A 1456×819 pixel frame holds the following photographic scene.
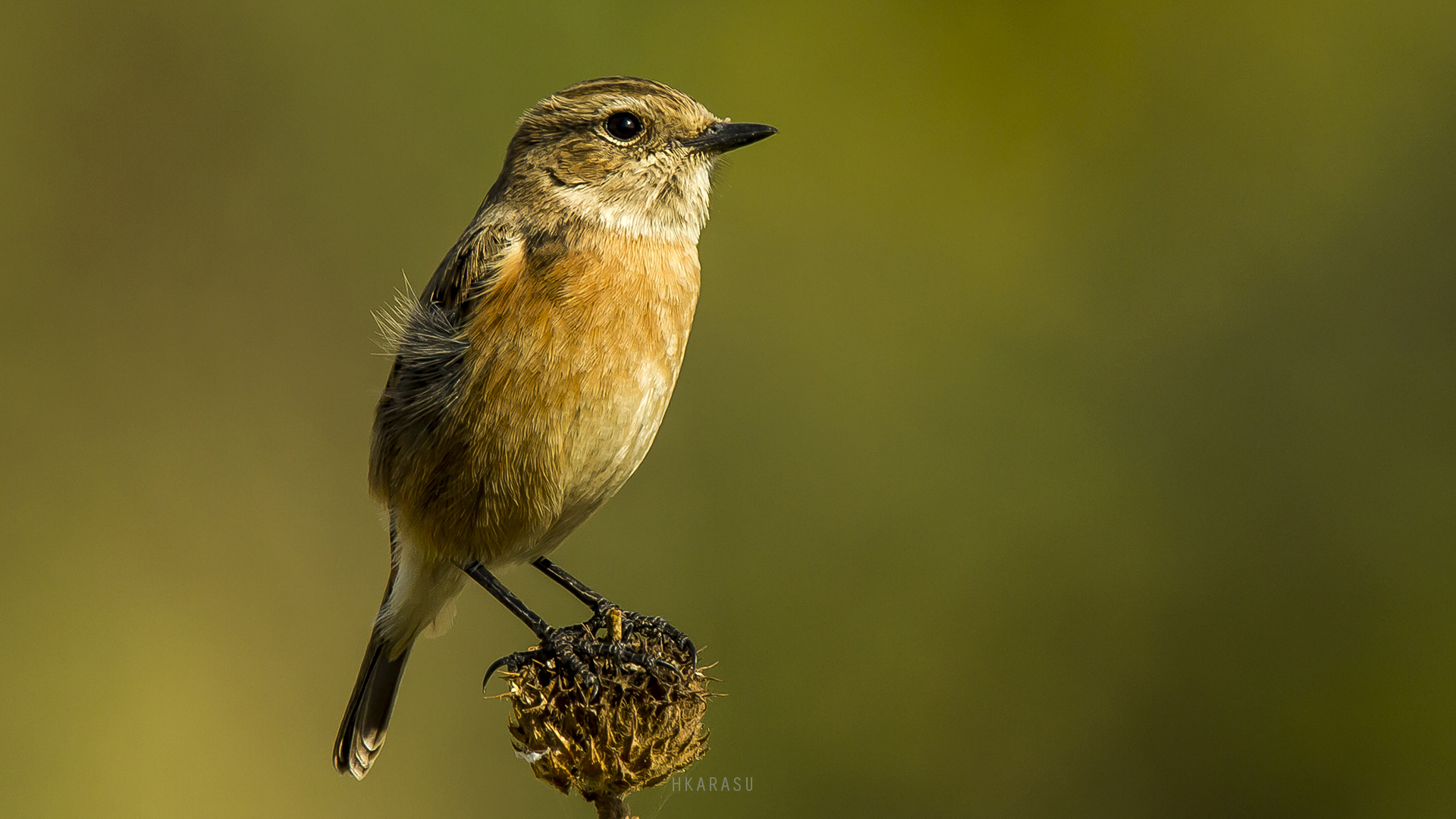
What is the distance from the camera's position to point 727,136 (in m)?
4.25

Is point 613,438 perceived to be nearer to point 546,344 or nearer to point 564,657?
point 546,344

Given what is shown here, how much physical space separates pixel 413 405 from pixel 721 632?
2.79 m

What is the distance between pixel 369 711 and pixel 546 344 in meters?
1.94

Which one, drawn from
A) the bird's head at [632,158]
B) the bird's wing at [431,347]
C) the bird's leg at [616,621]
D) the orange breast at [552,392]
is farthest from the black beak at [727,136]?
the bird's leg at [616,621]

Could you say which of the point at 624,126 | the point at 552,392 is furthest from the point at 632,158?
the point at 552,392

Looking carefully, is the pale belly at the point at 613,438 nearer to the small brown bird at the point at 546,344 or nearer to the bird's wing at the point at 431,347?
the small brown bird at the point at 546,344

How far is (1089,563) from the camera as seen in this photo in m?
6.50

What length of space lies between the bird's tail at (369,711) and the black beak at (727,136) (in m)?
2.40

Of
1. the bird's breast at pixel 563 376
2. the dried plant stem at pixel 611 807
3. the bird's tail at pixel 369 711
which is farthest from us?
the bird's tail at pixel 369 711

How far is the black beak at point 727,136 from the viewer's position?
13.8ft

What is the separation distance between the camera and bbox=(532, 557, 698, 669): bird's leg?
3.40 m

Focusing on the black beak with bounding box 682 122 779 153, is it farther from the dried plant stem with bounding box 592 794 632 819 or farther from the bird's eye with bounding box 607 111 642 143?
the dried plant stem with bounding box 592 794 632 819

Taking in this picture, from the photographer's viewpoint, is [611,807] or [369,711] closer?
[611,807]

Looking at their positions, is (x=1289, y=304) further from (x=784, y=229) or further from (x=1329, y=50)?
(x=784, y=229)
